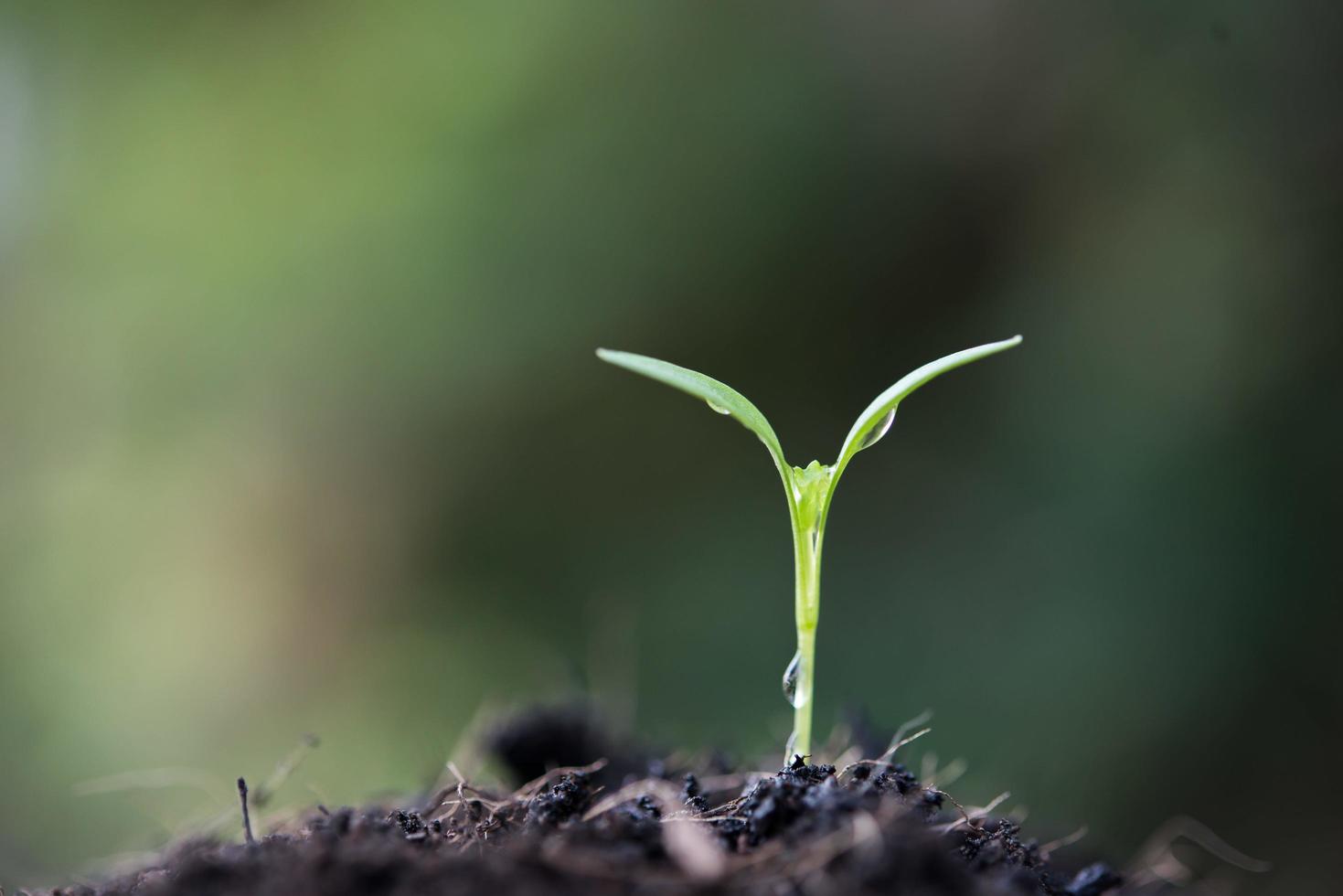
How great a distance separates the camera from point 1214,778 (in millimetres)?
1854

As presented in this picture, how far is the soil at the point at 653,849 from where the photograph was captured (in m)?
0.44

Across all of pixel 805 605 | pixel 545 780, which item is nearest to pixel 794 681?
pixel 805 605

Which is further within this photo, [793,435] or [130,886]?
[793,435]

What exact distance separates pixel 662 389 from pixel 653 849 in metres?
1.67

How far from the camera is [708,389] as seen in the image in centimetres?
58

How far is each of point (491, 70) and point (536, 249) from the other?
Result: 0.37 meters

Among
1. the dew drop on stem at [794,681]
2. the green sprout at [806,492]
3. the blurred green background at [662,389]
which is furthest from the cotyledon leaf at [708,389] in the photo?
the blurred green background at [662,389]

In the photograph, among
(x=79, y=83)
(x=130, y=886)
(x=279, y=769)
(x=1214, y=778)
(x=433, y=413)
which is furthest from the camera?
(x=79, y=83)

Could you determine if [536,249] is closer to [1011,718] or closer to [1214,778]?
[1011,718]

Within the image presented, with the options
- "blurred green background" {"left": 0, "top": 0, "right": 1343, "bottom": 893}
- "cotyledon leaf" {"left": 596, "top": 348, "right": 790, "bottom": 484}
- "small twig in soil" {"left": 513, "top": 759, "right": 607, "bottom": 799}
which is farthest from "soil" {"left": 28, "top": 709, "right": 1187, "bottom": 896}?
"blurred green background" {"left": 0, "top": 0, "right": 1343, "bottom": 893}

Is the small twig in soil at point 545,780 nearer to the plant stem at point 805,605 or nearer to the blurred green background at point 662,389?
the plant stem at point 805,605

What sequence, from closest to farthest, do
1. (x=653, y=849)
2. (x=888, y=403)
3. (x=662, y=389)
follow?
(x=653, y=849) < (x=888, y=403) < (x=662, y=389)

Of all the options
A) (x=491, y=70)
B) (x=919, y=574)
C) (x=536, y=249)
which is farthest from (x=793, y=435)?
(x=491, y=70)

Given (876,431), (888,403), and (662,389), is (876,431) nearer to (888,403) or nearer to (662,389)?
(888,403)
